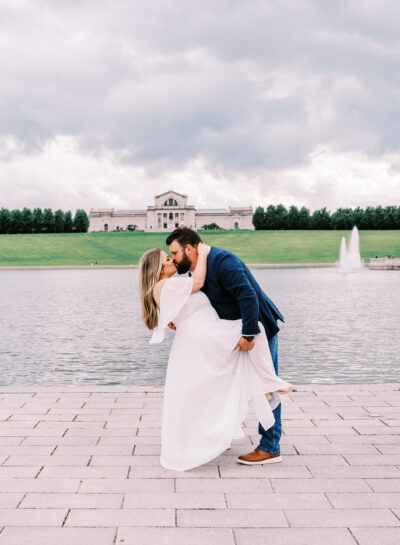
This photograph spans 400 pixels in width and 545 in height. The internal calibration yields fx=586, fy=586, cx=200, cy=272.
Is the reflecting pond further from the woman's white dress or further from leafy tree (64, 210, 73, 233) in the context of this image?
leafy tree (64, 210, 73, 233)

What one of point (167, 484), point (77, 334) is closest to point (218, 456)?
point (167, 484)

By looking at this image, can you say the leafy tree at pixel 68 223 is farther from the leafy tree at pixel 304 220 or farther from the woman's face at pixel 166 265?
the woman's face at pixel 166 265

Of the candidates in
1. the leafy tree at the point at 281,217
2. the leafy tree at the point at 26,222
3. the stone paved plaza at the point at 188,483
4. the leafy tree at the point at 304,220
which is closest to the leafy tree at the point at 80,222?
the leafy tree at the point at 26,222

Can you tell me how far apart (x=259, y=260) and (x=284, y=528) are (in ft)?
239

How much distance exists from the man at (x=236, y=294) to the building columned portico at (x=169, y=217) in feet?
472

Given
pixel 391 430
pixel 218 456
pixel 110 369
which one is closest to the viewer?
pixel 218 456

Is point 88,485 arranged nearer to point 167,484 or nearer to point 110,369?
point 167,484

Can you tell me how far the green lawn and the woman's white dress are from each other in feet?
222

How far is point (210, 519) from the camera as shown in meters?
3.65

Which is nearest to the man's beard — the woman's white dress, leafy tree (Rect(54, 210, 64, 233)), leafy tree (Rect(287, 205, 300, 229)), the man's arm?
the woman's white dress

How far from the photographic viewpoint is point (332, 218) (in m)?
134

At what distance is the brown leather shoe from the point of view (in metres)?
4.73

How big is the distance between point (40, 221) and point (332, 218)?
66.5 meters

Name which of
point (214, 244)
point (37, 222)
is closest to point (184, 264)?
point (214, 244)
